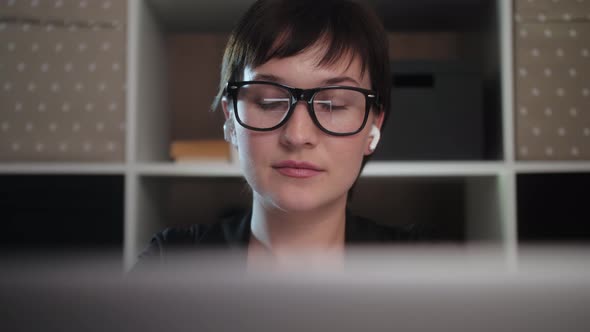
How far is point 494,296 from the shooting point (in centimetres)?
13

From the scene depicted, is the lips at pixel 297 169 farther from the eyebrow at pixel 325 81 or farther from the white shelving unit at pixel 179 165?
the white shelving unit at pixel 179 165

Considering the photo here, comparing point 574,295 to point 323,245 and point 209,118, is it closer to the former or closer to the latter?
point 323,245

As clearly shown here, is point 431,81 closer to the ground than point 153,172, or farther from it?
farther from it

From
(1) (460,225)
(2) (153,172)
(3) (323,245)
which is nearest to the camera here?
(3) (323,245)

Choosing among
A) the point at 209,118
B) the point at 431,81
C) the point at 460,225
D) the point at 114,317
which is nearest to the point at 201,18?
the point at 209,118

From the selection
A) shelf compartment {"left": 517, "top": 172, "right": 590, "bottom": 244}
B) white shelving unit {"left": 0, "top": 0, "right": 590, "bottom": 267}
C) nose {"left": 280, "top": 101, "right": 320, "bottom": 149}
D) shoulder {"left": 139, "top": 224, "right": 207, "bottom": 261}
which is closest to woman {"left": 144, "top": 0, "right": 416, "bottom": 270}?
nose {"left": 280, "top": 101, "right": 320, "bottom": 149}

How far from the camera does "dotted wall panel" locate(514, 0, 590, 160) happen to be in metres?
1.12

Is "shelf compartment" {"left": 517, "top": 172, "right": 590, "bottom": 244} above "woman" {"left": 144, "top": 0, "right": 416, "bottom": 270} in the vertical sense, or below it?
below

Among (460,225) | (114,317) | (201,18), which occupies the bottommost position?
(460,225)

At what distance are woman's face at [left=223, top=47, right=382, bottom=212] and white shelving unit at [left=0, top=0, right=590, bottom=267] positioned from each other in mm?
403

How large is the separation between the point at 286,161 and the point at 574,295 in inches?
22.8

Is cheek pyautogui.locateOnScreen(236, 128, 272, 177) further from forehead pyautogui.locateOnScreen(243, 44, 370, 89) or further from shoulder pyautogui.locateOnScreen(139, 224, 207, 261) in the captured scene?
shoulder pyautogui.locateOnScreen(139, 224, 207, 261)

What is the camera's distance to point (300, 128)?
68 centimetres

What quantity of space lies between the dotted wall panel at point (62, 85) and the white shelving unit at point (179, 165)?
0.10 feet
